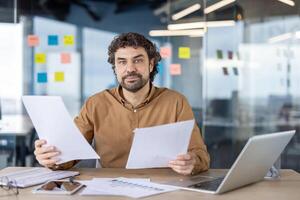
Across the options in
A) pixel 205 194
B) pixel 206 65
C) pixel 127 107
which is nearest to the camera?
pixel 205 194

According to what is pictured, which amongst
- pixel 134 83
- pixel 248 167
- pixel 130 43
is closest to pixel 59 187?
pixel 248 167

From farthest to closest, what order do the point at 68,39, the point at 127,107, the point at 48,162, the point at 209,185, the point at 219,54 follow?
the point at 68,39 < the point at 219,54 < the point at 127,107 < the point at 48,162 < the point at 209,185

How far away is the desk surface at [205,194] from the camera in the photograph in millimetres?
1430

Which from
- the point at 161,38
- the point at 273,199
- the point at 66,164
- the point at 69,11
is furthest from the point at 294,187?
the point at 69,11

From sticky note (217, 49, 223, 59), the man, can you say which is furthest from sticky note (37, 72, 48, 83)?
the man

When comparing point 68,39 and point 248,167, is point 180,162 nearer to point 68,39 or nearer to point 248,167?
point 248,167

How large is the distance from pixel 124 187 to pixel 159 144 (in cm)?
20

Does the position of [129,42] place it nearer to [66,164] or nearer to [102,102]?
[102,102]

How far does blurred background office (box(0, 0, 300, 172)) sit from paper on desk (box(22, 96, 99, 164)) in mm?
3631

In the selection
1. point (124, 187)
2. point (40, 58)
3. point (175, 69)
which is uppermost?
point (40, 58)

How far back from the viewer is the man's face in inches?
83.9

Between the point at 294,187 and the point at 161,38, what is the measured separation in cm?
461

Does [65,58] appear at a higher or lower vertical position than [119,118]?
higher

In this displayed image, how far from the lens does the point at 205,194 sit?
1.47 meters
